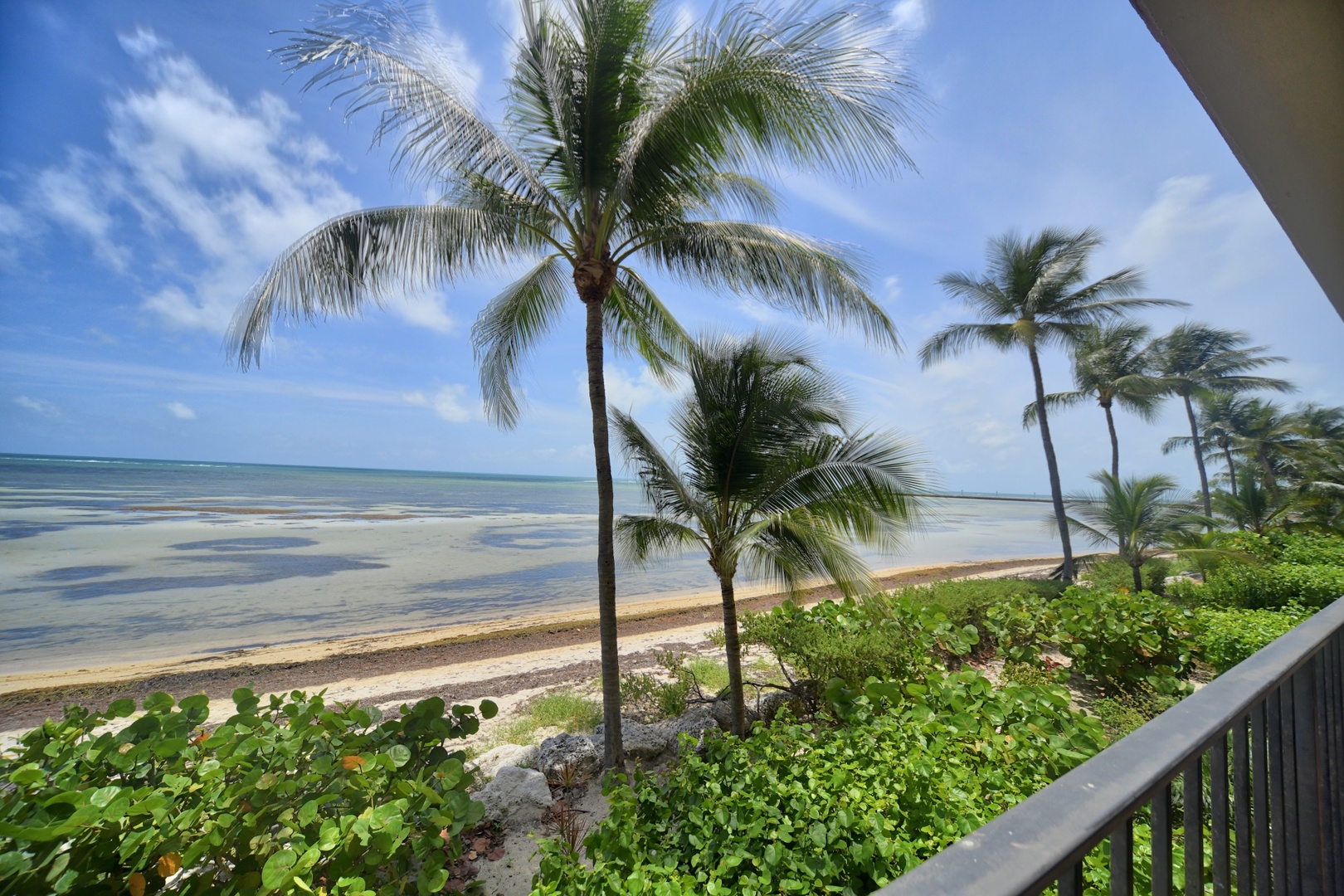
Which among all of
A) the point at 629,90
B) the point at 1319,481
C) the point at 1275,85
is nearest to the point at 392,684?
the point at 629,90

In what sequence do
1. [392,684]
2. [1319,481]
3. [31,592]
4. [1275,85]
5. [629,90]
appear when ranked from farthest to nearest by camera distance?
1. [1319,481]
2. [31,592]
3. [392,684]
4. [629,90]
5. [1275,85]

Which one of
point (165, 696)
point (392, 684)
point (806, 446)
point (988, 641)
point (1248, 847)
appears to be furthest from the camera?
point (392, 684)

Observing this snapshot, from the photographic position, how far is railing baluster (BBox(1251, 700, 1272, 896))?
102 cm

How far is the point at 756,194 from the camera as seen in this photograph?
6016mm

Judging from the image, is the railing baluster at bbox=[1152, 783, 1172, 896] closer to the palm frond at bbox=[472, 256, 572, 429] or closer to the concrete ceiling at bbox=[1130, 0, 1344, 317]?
the concrete ceiling at bbox=[1130, 0, 1344, 317]

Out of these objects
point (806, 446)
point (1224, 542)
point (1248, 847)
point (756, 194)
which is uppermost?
point (756, 194)

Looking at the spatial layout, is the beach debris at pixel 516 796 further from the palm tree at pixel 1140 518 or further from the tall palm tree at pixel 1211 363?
the tall palm tree at pixel 1211 363

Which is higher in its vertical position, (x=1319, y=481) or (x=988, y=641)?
(x=1319, y=481)

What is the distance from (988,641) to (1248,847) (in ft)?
24.8

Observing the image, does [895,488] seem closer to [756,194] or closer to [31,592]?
[756,194]

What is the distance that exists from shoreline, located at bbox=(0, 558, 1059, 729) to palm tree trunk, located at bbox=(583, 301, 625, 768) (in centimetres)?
219

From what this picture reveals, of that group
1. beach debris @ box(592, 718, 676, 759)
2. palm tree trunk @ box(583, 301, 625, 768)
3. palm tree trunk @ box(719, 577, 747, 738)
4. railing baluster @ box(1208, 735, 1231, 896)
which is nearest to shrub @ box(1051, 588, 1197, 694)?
palm tree trunk @ box(719, 577, 747, 738)

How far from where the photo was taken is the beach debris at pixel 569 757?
5035 millimetres

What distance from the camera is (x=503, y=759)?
17.2 feet
